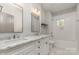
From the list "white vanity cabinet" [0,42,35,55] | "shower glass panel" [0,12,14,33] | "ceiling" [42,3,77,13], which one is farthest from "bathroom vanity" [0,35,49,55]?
"ceiling" [42,3,77,13]

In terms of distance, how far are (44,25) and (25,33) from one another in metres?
0.43

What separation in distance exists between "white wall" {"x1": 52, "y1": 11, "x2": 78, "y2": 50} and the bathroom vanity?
21 centimetres

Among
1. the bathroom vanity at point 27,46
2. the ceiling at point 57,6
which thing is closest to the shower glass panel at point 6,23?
the bathroom vanity at point 27,46

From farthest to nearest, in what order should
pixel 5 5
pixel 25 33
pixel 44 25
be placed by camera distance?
1. pixel 25 33
2. pixel 44 25
3. pixel 5 5

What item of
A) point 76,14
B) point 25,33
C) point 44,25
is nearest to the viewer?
point 76,14

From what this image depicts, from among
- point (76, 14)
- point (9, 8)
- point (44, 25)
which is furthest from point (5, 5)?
point (76, 14)

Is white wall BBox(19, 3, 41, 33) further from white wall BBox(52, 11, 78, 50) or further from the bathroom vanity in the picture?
white wall BBox(52, 11, 78, 50)

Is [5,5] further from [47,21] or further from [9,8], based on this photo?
[47,21]

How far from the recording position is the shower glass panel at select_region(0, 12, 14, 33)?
1.38 metres

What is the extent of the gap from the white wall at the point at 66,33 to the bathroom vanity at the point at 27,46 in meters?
0.21

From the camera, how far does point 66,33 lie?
163 centimetres

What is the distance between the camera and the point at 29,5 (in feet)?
5.32

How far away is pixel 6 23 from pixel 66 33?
3.64 feet

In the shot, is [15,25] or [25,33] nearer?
[15,25]
